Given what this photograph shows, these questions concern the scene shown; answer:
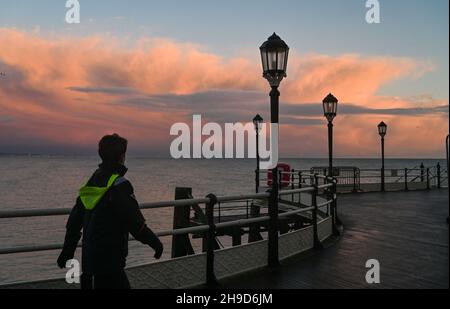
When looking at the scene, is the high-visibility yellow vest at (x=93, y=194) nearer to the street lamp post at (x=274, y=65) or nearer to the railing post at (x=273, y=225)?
the railing post at (x=273, y=225)

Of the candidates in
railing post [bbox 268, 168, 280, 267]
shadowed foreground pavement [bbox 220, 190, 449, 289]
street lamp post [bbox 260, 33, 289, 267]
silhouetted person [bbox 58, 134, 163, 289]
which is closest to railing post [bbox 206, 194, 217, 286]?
shadowed foreground pavement [bbox 220, 190, 449, 289]

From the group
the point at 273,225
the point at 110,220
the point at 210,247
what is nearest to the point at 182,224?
the point at 273,225

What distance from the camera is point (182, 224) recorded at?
1517cm

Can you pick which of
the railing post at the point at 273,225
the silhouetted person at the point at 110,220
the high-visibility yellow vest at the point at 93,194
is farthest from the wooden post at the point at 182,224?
the high-visibility yellow vest at the point at 93,194

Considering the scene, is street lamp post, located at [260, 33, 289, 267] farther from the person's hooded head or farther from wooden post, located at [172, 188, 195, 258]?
wooden post, located at [172, 188, 195, 258]

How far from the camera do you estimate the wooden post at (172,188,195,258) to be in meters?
13.3

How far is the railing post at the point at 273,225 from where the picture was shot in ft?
24.4

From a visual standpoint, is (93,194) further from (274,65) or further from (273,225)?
(274,65)

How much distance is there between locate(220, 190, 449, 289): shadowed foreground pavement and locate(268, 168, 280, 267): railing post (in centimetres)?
23

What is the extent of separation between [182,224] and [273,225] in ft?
26.8

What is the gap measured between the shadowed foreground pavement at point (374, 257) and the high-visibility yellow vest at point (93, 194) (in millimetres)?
3146
